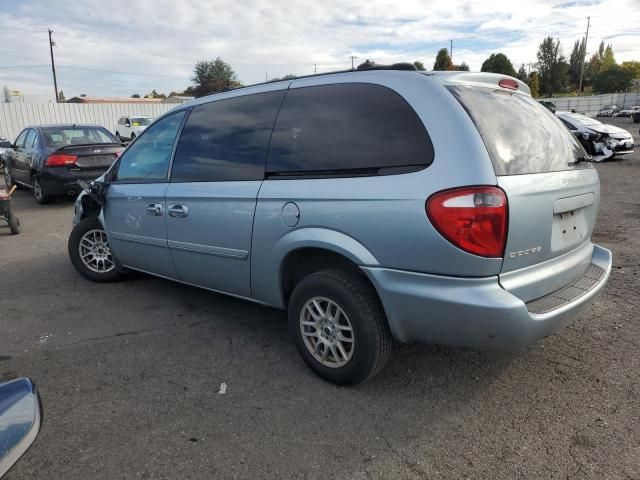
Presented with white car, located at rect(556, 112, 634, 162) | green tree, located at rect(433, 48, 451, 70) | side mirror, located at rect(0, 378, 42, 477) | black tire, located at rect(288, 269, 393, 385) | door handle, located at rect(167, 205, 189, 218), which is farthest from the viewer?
green tree, located at rect(433, 48, 451, 70)

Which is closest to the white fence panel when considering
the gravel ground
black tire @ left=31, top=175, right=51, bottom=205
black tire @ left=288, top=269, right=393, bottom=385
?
black tire @ left=31, top=175, right=51, bottom=205

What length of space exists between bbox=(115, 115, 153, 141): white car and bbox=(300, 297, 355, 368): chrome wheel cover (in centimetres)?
2713

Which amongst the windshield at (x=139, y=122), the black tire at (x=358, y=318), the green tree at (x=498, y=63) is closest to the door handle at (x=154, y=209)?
the black tire at (x=358, y=318)

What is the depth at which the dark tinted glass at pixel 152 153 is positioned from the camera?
4195 millimetres

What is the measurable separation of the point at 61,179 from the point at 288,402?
8.46 metres

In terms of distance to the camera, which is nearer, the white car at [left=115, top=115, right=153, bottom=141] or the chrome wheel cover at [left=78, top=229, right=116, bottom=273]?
the chrome wheel cover at [left=78, top=229, right=116, bottom=273]

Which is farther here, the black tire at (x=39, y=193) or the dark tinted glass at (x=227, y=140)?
the black tire at (x=39, y=193)

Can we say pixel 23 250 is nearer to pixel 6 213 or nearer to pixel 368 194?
pixel 6 213

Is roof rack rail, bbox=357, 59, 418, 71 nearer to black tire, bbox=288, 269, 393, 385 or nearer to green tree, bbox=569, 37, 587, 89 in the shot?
black tire, bbox=288, 269, 393, 385

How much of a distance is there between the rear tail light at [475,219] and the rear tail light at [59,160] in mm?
9084

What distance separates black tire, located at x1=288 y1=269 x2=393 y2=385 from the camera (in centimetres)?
280

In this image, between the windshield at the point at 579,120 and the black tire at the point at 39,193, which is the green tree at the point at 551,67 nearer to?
the windshield at the point at 579,120

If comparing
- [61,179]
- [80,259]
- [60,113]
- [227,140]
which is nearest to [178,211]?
[227,140]

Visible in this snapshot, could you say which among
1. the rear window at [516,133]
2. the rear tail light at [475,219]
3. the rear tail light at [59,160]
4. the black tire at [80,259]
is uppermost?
the rear window at [516,133]
